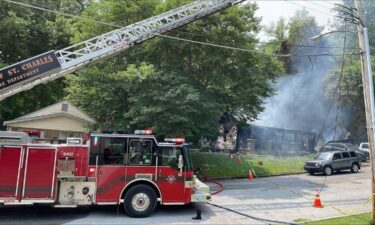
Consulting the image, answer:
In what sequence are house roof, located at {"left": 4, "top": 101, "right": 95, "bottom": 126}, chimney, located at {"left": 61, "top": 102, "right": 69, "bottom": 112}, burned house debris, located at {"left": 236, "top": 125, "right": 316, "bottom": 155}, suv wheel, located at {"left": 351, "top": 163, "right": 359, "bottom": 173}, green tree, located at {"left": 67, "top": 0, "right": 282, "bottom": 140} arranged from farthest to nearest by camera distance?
burned house debris, located at {"left": 236, "top": 125, "right": 316, "bottom": 155}, suv wheel, located at {"left": 351, "top": 163, "right": 359, "bottom": 173}, chimney, located at {"left": 61, "top": 102, "right": 69, "bottom": 112}, house roof, located at {"left": 4, "top": 101, "right": 95, "bottom": 126}, green tree, located at {"left": 67, "top": 0, "right": 282, "bottom": 140}

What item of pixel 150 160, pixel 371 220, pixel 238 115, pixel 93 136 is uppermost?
pixel 238 115

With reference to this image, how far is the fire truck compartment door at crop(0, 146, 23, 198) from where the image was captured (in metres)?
11.0

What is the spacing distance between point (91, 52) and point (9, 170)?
5876 mm

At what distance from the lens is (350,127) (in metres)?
45.8

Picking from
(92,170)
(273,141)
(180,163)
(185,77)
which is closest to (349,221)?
(180,163)

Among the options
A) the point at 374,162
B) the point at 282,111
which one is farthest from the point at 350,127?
the point at 374,162

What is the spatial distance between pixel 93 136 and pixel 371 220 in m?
9.28

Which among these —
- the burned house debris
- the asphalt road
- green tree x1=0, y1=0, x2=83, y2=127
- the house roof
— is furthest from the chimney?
the burned house debris

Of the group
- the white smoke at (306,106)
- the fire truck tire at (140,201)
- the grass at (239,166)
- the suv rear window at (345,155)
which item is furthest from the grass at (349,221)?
the white smoke at (306,106)

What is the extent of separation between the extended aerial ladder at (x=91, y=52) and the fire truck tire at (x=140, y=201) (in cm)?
540

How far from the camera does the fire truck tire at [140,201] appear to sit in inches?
463

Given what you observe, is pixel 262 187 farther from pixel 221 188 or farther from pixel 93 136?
pixel 93 136

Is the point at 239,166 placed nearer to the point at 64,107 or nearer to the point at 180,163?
the point at 64,107

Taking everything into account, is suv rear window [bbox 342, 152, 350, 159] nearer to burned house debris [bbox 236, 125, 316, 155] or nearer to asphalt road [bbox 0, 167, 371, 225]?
asphalt road [bbox 0, 167, 371, 225]
